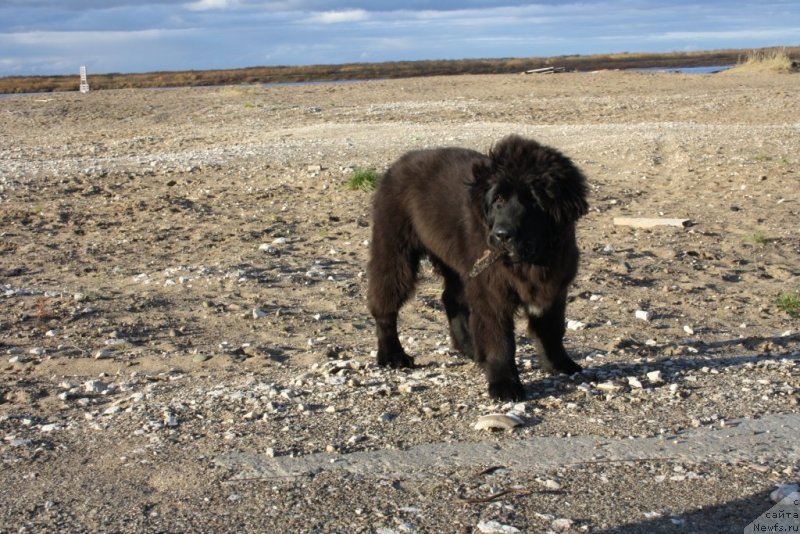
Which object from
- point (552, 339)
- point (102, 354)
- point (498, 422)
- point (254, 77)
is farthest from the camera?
point (254, 77)

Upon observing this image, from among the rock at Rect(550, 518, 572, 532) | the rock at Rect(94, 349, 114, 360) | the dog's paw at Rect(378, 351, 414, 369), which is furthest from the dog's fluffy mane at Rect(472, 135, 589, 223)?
the rock at Rect(94, 349, 114, 360)

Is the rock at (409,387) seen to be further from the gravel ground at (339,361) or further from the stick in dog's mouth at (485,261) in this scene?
the stick in dog's mouth at (485,261)

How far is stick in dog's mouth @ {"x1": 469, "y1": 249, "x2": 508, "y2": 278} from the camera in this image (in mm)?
5590

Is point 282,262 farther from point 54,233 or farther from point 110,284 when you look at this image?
point 54,233

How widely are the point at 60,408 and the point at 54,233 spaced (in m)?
5.74

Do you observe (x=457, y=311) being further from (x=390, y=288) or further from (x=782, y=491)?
(x=782, y=491)

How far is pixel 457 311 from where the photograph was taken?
6.71 m

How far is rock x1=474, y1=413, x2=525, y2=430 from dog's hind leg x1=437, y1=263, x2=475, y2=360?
1.38m

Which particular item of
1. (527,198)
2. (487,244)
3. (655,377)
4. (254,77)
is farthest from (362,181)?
(254,77)

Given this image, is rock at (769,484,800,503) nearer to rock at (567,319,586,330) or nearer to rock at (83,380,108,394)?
rock at (567,319,586,330)

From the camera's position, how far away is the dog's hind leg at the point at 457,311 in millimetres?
6664

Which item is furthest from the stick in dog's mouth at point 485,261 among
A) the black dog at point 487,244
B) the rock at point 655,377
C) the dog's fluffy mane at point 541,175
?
the rock at point 655,377

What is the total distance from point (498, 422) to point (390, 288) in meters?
1.67

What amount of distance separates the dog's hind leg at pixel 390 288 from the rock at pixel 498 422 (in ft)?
4.43
